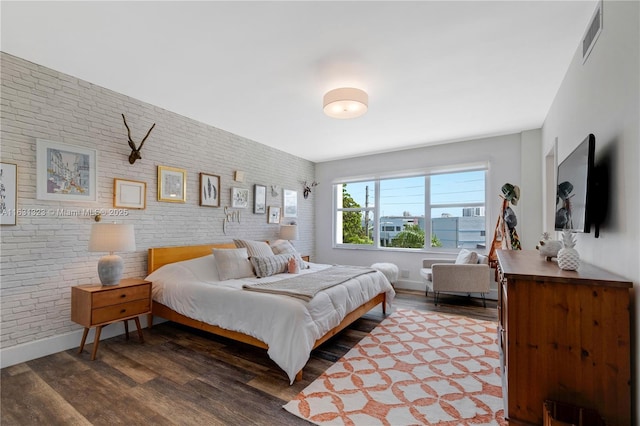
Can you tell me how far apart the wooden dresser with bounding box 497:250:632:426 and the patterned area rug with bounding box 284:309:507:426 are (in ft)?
2.04

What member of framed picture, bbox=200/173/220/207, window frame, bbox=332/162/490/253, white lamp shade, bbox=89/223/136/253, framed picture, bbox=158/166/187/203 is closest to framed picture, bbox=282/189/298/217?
window frame, bbox=332/162/490/253

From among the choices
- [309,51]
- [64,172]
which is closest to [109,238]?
[64,172]

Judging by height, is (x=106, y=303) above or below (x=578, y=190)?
below

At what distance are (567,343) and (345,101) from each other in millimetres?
2479

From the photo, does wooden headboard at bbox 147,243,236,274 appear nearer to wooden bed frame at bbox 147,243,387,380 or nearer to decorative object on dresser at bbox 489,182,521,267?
wooden bed frame at bbox 147,243,387,380

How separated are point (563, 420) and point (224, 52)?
10.5ft

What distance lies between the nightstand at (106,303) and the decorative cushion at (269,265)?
3.90ft

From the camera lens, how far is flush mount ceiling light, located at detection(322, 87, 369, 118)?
287 cm

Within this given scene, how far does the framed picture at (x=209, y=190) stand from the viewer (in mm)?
4102

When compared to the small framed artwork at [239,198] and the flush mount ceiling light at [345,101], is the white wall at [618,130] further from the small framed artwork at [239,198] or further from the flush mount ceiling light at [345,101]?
the small framed artwork at [239,198]

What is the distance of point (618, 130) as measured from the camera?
1549 millimetres

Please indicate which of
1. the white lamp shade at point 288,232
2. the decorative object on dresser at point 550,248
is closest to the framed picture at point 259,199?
the white lamp shade at point 288,232

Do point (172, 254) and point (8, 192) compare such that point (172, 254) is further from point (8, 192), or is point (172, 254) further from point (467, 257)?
point (467, 257)

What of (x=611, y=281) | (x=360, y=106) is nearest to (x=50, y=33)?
(x=360, y=106)
